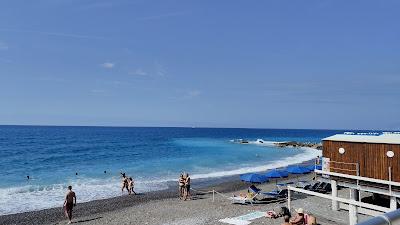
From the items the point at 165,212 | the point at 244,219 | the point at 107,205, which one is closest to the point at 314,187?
the point at 244,219

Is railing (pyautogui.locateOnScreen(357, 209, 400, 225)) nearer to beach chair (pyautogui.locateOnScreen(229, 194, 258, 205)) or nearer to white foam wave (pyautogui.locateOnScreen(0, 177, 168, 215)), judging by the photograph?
beach chair (pyautogui.locateOnScreen(229, 194, 258, 205))

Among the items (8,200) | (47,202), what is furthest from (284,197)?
(8,200)

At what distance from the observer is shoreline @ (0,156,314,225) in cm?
2041

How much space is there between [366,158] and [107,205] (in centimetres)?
1578

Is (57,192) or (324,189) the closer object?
(324,189)

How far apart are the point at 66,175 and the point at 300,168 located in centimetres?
2574

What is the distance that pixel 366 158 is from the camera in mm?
16562

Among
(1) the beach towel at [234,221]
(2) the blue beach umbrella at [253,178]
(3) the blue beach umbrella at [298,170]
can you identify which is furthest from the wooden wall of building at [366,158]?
(3) the blue beach umbrella at [298,170]

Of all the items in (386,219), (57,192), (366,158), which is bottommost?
(57,192)

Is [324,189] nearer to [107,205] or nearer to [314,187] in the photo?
[314,187]

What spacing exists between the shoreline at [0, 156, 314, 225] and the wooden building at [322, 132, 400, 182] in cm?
1262

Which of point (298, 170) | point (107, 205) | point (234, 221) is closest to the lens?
point (234, 221)

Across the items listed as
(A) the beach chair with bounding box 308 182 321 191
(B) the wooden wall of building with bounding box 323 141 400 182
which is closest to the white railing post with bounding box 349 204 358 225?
(B) the wooden wall of building with bounding box 323 141 400 182

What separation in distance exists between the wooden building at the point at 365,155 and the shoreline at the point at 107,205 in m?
12.6
